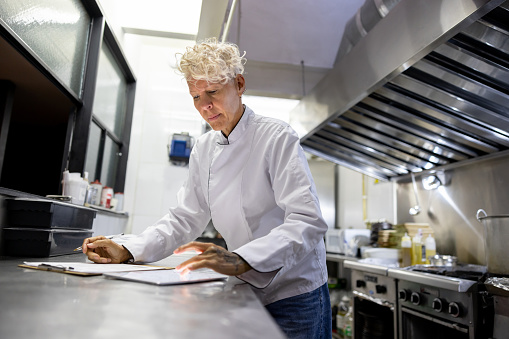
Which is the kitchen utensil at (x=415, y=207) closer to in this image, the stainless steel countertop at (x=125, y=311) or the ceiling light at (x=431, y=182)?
the ceiling light at (x=431, y=182)

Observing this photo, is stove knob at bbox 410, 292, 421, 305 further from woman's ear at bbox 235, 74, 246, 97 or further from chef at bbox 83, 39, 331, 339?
woman's ear at bbox 235, 74, 246, 97

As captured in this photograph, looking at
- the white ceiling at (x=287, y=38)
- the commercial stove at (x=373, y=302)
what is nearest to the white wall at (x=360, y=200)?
the commercial stove at (x=373, y=302)

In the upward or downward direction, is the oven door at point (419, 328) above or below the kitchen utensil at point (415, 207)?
below

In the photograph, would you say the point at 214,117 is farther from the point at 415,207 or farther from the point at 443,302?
the point at 415,207

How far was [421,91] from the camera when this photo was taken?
6.04 feet

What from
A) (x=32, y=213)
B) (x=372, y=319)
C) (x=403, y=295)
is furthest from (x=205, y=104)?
(x=372, y=319)

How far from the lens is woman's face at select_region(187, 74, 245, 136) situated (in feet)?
3.78

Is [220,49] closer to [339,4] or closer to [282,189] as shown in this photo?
[282,189]

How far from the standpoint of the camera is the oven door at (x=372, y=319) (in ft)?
8.02

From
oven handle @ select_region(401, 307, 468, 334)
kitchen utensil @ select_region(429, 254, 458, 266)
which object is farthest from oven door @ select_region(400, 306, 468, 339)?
kitchen utensil @ select_region(429, 254, 458, 266)

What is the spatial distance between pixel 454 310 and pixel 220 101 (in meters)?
1.51

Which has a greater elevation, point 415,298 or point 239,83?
point 239,83

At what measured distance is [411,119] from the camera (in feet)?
6.97

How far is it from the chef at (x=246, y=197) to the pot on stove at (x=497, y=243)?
121 cm
